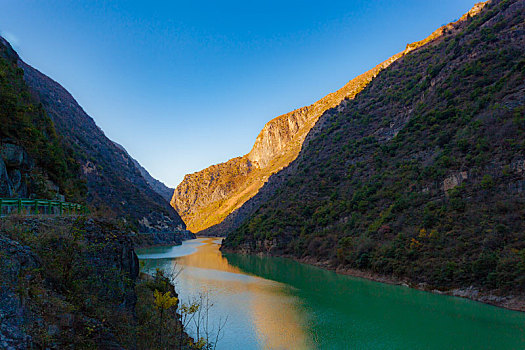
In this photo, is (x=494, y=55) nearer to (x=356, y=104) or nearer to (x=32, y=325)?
(x=356, y=104)

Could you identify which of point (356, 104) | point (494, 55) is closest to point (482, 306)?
point (494, 55)

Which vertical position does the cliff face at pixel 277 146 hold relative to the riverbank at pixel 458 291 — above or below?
above

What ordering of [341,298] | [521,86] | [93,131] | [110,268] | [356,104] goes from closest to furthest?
1. [110,268]
2. [341,298]
3. [521,86]
4. [356,104]
5. [93,131]

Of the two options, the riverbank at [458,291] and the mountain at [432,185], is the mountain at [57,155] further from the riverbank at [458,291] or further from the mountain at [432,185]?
the mountain at [432,185]

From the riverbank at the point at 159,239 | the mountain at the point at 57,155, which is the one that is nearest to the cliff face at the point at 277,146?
the riverbank at the point at 159,239

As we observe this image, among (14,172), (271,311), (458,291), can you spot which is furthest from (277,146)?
(14,172)

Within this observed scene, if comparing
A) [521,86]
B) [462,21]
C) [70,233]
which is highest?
[462,21]
